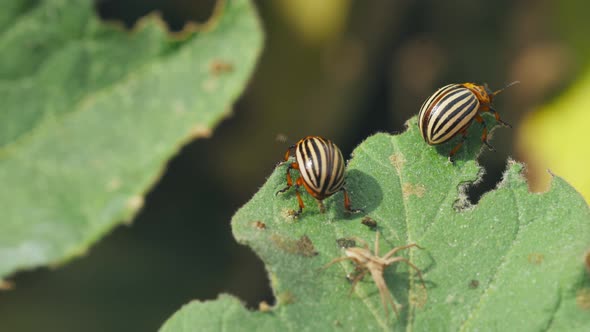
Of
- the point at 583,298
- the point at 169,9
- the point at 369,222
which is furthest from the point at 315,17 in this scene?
the point at 583,298

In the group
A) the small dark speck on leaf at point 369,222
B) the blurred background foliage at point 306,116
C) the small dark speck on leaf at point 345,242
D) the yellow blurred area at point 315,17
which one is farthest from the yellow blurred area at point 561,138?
the small dark speck on leaf at point 345,242

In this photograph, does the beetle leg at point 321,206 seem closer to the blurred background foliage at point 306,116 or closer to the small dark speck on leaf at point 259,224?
the small dark speck on leaf at point 259,224

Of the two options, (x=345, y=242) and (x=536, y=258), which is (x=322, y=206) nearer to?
(x=345, y=242)

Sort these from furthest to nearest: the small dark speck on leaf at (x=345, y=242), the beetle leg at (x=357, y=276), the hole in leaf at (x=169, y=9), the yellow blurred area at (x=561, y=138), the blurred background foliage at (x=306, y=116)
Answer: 1. the yellow blurred area at (x=561, y=138)
2. the blurred background foliage at (x=306, y=116)
3. the hole in leaf at (x=169, y=9)
4. the small dark speck on leaf at (x=345, y=242)
5. the beetle leg at (x=357, y=276)

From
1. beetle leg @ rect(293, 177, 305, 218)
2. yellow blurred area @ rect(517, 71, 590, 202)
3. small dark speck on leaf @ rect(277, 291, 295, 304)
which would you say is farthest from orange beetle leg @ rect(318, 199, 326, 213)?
yellow blurred area @ rect(517, 71, 590, 202)

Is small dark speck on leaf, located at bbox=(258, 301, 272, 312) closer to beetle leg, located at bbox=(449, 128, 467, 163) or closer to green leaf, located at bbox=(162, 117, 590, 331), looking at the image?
green leaf, located at bbox=(162, 117, 590, 331)
